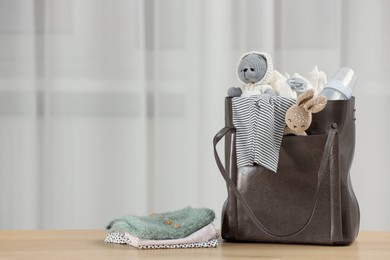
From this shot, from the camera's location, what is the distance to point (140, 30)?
185 cm

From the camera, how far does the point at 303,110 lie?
103 centimetres

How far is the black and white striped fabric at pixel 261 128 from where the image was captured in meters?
1.05

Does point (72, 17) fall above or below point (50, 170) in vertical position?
above

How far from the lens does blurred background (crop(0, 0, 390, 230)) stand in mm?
1859

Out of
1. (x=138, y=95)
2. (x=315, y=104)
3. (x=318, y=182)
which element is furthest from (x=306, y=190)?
(x=138, y=95)

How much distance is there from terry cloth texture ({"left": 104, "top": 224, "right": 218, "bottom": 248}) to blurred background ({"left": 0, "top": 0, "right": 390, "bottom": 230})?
30.4 inches

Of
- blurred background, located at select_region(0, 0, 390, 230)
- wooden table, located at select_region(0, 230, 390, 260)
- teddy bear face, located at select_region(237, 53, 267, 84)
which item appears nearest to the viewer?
wooden table, located at select_region(0, 230, 390, 260)

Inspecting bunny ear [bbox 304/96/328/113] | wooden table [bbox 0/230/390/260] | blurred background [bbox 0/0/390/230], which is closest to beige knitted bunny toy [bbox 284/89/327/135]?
bunny ear [bbox 304/96/328/113]

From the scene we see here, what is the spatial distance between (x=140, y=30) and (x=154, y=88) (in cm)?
15

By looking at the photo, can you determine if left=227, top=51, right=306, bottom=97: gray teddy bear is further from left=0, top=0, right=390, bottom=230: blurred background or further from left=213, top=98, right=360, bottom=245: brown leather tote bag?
left=0, top=0, right=390, bottom=230: blurred background

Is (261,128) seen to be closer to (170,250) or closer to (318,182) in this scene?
(318,182)

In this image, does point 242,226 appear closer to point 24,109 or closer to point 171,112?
point 171,112

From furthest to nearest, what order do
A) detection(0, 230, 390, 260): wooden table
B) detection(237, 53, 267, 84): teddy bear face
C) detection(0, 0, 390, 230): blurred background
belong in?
1. detection(0, 0, 390, 230): blurred background
2. detection(237, 53, 267, 84): teddy bear face
3. detection(0, 230, 390, 260): wooden table

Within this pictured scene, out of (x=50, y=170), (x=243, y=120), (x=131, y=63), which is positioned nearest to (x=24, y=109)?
(x=50, y=170)
